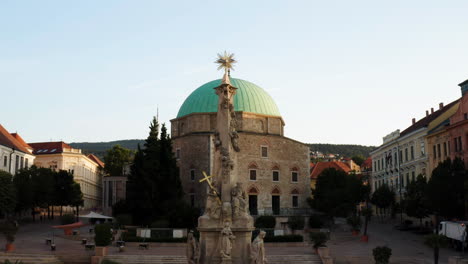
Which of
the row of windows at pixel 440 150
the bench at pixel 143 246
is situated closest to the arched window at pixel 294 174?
the row of windows at pixel 440 150

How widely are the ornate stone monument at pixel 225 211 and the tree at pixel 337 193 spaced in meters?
29.7

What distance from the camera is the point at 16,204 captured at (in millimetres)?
40812

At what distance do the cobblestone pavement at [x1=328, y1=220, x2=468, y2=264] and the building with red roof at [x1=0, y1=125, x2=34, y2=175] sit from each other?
3291cm

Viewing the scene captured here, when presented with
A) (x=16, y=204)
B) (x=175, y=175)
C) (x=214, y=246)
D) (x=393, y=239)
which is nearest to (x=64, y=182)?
(x=16, y=204)

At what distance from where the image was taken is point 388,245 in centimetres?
3108

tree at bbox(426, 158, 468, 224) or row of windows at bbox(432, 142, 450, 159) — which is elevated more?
row of windows at bbox(432, 142, 450, 159)

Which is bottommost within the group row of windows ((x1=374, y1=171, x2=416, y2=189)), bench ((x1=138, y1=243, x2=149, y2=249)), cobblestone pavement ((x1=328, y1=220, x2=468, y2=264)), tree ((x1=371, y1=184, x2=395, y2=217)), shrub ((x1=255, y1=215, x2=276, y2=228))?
cobblestone pavement ((x1=328, y1=220, x2=468, y2=264))

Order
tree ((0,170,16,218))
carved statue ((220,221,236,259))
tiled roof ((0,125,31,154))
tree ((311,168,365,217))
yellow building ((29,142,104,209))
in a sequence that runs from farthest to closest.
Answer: yellow building ((29,142,104,209))
tiled roof ((0,125,31,154))
tree ((311,168,365,217))
tree ((0,170,16,218))
carved statue ((220,221,236,259))

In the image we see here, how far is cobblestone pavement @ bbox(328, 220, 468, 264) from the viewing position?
82.5ft

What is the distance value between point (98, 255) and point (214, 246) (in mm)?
11021

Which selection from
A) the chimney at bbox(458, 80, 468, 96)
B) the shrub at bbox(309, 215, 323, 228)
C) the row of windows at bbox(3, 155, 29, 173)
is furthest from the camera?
the row of windows at bbox(3, 155, 29, 173)

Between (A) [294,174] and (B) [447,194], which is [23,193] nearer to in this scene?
(A) [294,174]

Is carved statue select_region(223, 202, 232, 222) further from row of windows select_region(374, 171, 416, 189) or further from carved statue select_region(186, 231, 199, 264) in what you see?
row of windows select_region(374, 171, 416, 189)

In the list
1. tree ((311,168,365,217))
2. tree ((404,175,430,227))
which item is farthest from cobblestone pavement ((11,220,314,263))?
tree ((311,168,365,217))
